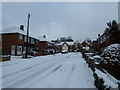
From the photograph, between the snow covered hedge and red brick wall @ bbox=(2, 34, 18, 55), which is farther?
red brick wall @ bbox=(2, 34, 18, 55)

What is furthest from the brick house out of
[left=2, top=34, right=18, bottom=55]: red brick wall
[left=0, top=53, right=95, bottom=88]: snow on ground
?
[left=0, top=53, right=95, bottom=88]: snow on ground

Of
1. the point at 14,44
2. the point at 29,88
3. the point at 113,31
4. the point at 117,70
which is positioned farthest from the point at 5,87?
the point at 14,44

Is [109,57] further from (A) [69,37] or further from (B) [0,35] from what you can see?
(A) [69,37]

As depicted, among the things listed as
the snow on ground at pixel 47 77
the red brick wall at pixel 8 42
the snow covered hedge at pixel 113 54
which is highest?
the red brick wall at pixel 8 42

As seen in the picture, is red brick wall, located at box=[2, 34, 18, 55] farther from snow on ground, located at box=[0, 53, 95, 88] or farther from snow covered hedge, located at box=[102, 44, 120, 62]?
snow covered hedge, located at box=[102, 44, 120, 62]

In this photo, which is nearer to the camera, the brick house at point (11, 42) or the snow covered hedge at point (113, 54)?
the snow covered hedge at point (113, 54)

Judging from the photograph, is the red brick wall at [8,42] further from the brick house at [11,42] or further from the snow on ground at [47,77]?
the snow on ground at [47,77]

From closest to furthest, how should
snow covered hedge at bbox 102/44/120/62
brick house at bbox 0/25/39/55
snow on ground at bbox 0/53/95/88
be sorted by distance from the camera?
1. snow on ground at bbox 0/53/95/88
2. snow covered hedge at bbox 102/44/120/62
3. brick house at bbox 0/25/39/55

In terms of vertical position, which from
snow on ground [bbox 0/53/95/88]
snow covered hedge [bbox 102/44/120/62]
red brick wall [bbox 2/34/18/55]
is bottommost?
snow on ground [bbox 0/53/95/88]

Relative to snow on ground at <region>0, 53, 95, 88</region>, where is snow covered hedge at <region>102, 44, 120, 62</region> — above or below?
above

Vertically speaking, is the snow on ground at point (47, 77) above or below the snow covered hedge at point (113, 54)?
below

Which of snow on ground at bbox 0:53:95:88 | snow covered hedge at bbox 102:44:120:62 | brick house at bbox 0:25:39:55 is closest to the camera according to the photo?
snow on ground at bbox 0:53:95:88

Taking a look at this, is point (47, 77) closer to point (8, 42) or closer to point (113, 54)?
point (113, 54)

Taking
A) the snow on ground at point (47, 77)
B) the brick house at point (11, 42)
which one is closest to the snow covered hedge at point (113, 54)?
the snow on ground at point (47, 77)
